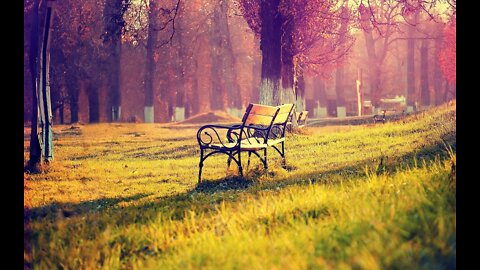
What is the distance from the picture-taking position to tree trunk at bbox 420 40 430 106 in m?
6.36

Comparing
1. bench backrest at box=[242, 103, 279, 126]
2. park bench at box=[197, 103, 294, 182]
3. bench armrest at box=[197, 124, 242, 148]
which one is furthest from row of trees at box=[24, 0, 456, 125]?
bench backrest at box=[242, 103, 279, 126]

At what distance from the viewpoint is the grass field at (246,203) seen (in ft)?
11.6

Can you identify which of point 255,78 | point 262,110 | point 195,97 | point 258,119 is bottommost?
point 258,119

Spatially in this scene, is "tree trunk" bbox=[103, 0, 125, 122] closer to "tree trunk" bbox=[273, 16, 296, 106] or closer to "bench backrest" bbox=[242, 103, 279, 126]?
"bench backrest" bbox=[242, 103, 279, 126]

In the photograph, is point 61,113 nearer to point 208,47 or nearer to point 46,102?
point 46,102

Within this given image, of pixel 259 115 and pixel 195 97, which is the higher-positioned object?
pixel 195 97

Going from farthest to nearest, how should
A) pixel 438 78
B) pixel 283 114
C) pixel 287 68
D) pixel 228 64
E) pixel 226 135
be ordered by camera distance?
pixel 287 68 → pixel 228 64 → pixel 283 114 → pixel 226 135 → pixel 438 78

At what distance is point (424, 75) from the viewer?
6.64 m

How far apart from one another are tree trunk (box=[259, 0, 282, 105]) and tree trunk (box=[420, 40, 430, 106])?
7.07ft

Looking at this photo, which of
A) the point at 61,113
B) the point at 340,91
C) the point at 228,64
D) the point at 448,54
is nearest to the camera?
the point at 61,113

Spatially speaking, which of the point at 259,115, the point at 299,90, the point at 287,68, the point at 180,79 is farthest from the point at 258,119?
the point at 299,90

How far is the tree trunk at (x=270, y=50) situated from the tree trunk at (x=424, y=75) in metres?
2.15

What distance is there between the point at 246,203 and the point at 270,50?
371cm

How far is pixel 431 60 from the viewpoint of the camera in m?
6.18
